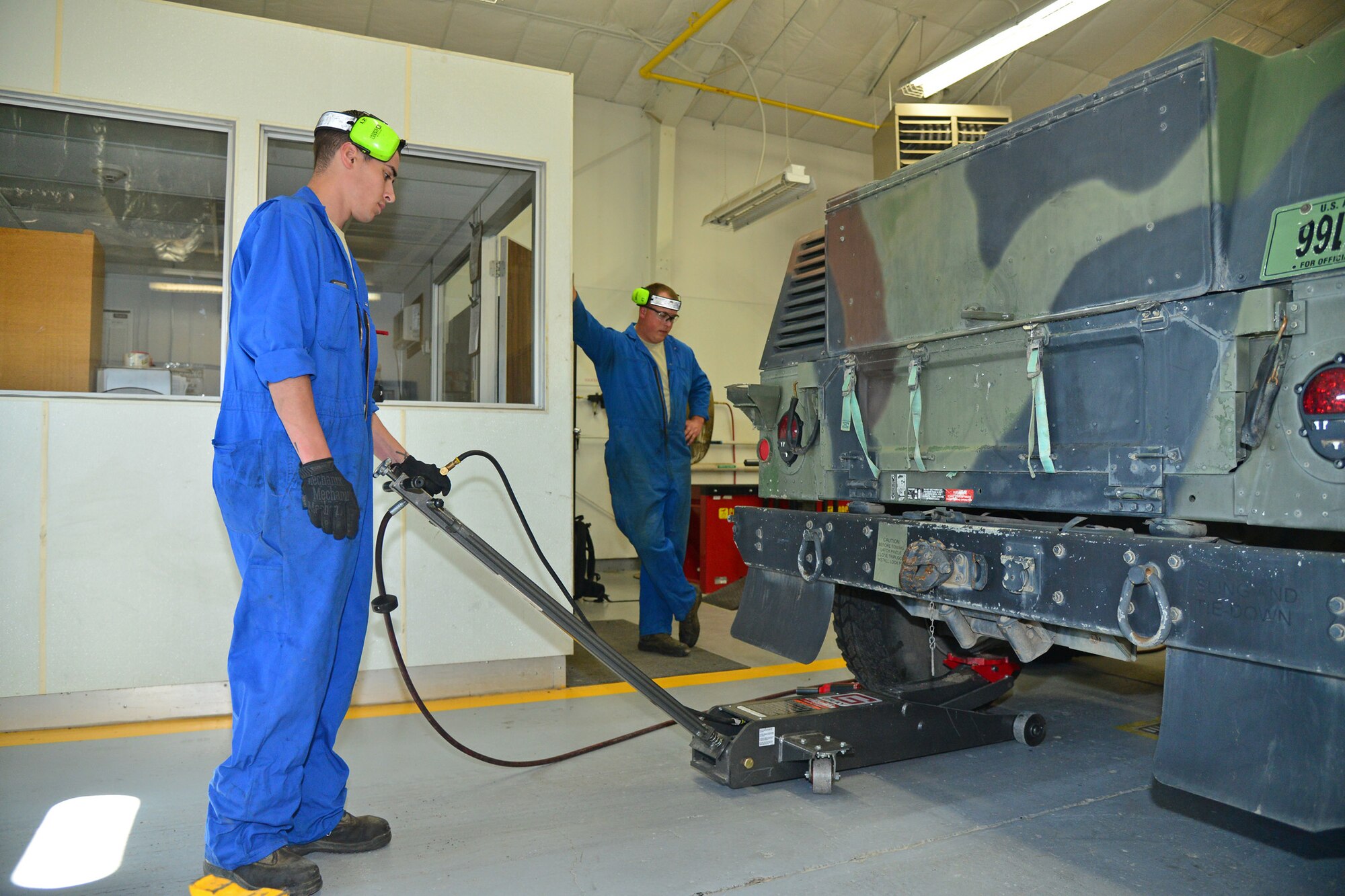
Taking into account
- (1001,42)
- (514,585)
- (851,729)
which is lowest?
(851,729)

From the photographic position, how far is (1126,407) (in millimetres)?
2186

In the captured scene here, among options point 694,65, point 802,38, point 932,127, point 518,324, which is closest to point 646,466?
point 518,324

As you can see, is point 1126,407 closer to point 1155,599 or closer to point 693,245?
point 1155,599

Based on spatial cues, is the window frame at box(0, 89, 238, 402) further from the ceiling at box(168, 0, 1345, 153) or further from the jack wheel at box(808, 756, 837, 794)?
the ceiling at box(168, 0, 1345, 153)

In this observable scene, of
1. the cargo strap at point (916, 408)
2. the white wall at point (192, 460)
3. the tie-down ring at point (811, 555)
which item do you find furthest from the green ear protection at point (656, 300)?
the cargo strap at point (916, 408)

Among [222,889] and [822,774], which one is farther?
[822,774]

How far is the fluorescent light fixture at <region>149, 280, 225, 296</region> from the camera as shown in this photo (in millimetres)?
3887

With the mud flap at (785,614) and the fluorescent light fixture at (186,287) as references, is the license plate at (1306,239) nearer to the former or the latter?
the mud flap at (785,614)

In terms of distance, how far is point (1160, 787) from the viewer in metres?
2.82

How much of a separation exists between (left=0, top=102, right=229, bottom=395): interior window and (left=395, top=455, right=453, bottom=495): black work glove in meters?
1.79

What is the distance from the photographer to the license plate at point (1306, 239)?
1.80 meters

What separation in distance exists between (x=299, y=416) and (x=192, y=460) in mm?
1934

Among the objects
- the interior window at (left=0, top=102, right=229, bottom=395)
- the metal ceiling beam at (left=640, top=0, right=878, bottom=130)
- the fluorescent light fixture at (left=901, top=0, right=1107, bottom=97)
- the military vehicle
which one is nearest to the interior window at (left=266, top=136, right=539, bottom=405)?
the interior window at (left=0, top=102, right=229, bottom=395)

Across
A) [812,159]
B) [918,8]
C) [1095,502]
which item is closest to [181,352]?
[1095,502]
